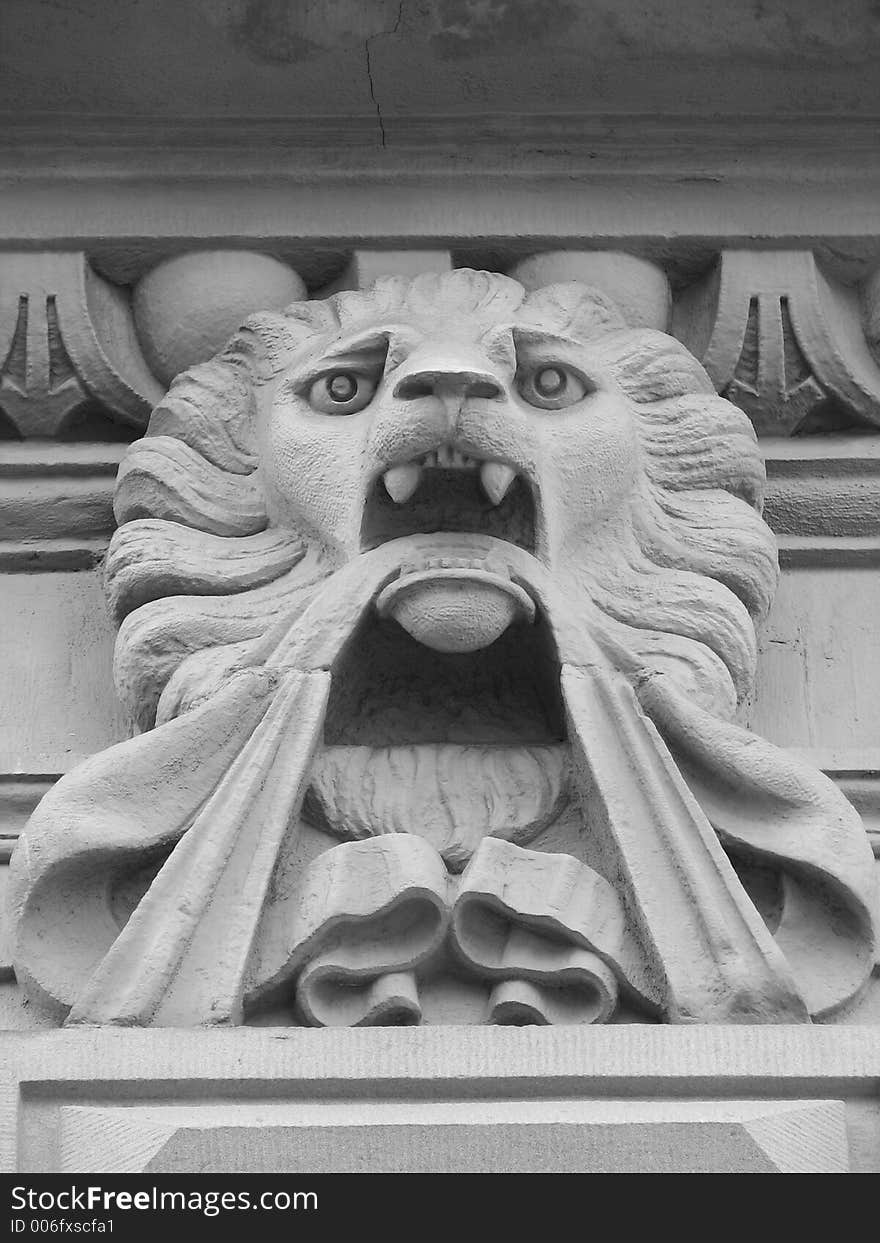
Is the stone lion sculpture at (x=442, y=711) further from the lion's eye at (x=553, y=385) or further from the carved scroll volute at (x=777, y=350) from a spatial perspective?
the carved scroll volute at (x=777, y=350)

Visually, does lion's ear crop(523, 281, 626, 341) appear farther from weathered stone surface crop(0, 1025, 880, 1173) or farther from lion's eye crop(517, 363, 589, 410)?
weathered stone surface crop(0, 1025, 880, 1173)

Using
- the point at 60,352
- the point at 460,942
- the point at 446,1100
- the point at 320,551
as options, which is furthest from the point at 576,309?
the point at 446,1100

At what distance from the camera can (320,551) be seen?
2.64 meters

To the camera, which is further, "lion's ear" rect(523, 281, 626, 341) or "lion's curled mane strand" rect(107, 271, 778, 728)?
"lion's ear" rect(523, 281, 626, 341)

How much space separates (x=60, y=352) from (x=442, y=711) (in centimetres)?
62

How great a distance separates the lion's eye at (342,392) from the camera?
266 cm

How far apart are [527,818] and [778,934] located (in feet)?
0.84

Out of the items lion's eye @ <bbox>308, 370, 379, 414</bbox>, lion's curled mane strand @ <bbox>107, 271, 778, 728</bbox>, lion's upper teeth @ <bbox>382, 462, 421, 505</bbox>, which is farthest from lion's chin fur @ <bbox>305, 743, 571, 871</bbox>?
lion's eye @ <bbox>308, 370, 379, 414</bbox>

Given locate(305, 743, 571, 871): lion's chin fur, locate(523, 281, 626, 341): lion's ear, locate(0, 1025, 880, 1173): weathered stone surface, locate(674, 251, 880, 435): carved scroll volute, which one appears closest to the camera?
locate(0, 1025, 880, 1173): weathered stone surface

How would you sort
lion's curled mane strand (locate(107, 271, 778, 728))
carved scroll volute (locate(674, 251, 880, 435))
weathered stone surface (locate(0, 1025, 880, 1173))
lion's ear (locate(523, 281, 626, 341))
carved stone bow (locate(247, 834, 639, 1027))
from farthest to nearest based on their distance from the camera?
carved scroll volute (locate(674, 251, 880, 435)) → lion's ear (locate(523, 281, 626, 341)) → lion's curled mane strand (locate(107, 271, 778, 728)) → carved stone bow (locate(247, 834, 639, 1027)) → weathered stone surface (locate(0, 1025, 880, 1173))

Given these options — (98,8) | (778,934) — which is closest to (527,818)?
(778,934)

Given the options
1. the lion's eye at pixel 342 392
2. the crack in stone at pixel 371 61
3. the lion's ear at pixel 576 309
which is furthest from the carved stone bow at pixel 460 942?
the crack in stone at pixel 371 61

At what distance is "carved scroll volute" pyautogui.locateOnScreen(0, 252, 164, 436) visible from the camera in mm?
2875
